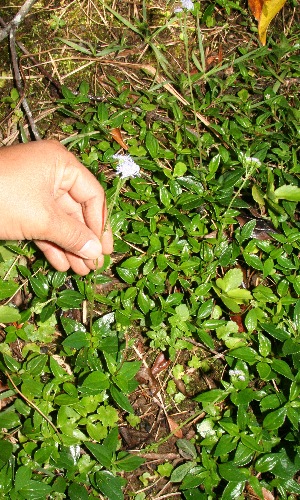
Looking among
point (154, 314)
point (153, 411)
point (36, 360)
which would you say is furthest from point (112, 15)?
point (153, 411)

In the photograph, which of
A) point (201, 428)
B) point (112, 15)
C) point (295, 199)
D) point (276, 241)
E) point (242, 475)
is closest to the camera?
point (242, 475)

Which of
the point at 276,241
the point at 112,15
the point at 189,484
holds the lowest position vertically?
the point at 189,484

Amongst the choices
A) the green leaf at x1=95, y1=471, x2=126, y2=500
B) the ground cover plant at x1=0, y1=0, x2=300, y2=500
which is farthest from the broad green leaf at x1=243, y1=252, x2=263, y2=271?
the green leaf at x1=95, y1=471, x2=126, y2=500

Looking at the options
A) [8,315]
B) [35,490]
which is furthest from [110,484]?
[8,315]

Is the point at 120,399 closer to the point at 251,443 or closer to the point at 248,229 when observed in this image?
the point at 251,443

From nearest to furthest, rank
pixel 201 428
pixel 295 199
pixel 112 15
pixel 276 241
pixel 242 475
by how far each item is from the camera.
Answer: pixel 242 475
pixel 201 428
pixel 295 199
pixel 276 241
pixel 112 15

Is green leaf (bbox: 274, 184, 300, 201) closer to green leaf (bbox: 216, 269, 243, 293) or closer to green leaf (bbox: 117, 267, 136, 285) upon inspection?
green leaf (bbox: 216, 269, 243, 293)

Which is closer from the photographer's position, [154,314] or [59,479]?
[59,479]

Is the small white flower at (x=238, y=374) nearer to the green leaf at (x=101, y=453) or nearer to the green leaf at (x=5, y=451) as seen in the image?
the green leaf at (x=101, y=453)

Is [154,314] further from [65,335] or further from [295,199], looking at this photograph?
[295,199]
